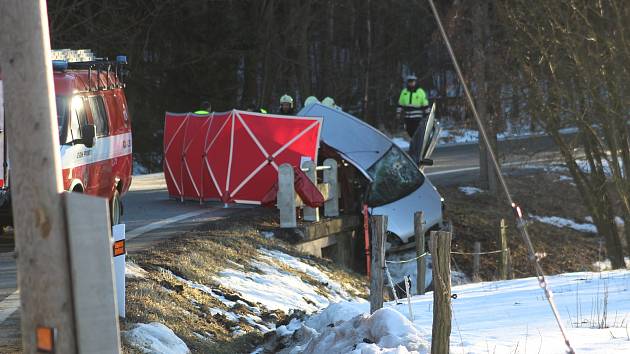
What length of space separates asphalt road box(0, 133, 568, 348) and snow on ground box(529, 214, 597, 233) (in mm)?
1704

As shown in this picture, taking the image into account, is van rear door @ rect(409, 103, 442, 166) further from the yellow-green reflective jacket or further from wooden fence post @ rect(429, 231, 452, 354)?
wooden fence post @ rect(429, 231, 452, 354)

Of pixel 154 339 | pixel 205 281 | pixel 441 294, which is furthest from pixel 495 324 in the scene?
pixel 205 281

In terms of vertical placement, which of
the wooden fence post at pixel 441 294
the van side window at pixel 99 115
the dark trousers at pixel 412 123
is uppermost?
the van side window at pixel 99 115

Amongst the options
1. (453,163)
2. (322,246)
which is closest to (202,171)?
(322,246)

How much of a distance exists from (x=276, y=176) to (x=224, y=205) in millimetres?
1701

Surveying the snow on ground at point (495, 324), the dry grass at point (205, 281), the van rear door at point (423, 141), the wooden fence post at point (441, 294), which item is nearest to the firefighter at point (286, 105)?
the van rear door at point (423, 141)

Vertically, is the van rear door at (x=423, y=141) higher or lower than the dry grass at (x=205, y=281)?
higher

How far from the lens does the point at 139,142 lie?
39.2 meters

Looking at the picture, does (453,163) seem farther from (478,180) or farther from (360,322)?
(360,322)

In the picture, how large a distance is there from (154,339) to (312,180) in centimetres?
984

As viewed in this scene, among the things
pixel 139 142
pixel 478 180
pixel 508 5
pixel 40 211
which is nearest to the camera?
pixel 40 211

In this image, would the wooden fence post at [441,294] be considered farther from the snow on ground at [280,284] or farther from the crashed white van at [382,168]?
the crashed white van at [382,168]

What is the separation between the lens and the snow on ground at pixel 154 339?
32.9 ft

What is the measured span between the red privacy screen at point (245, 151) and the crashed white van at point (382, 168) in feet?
5.54
